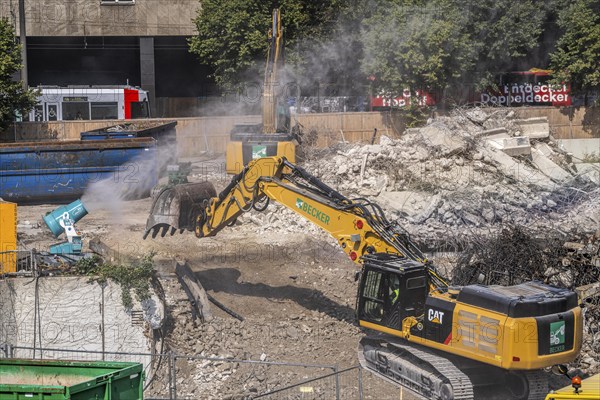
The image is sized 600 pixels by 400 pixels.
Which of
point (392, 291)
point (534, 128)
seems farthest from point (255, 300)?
point (534, 128)

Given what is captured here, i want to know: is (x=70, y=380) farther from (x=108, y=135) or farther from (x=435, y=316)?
(x=108, y=135)

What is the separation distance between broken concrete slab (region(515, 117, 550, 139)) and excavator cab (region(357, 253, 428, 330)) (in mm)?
17810

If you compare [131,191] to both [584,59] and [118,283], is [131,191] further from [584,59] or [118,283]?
[584,59]

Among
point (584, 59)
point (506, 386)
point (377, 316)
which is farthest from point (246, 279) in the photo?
point (584, 59)

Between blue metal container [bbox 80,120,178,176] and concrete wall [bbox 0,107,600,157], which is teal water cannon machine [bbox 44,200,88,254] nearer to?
blue metal container [bbox 80,120,178,176]

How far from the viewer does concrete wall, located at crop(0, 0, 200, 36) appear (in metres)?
44.7

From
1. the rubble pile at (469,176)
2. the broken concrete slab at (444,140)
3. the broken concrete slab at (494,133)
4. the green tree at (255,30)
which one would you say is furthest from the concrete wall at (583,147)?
the green tree at (255,30)

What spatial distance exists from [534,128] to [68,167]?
15805 mm

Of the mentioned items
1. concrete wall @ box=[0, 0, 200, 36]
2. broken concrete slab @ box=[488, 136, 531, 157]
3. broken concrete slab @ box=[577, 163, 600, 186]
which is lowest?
broken concrete slab @ box=[577, 163, 600, 186]

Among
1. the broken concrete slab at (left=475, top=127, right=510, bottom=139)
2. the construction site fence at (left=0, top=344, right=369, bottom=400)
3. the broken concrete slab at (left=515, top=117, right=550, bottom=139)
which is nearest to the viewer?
the construction site fence at (left=0, top=344, right=369, bottom=400)

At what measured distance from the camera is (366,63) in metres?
37.6

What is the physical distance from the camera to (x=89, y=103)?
40531mm

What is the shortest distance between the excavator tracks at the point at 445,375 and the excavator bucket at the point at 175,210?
16.2 feet

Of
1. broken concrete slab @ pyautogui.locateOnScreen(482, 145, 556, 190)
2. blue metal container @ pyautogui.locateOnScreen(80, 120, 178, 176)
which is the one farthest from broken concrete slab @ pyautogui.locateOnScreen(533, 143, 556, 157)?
blue metal container @ pyautogui.locateOnScreen(80, 120, 178, 176)
